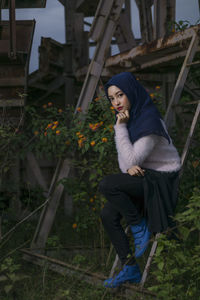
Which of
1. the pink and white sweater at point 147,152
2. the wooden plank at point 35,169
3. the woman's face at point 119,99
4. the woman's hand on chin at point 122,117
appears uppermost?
the woman's face at point 119,99

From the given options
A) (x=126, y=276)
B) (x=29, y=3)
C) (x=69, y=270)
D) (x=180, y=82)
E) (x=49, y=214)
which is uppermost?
(x=29, y=3)

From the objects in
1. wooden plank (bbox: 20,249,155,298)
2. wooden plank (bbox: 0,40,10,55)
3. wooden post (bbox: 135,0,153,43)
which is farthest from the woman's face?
wooden post (bbox: 135,0,153,43)

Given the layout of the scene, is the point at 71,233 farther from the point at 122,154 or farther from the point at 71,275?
the point at 122,154

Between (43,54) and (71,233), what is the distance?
2.95 meters

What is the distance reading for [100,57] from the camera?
536cm

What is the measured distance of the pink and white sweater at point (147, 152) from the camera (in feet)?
10.8

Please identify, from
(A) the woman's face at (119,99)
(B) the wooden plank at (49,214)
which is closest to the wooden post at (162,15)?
(B) the wooden plank at (49,214)

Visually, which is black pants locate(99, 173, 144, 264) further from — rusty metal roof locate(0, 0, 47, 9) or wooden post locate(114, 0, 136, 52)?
wooden post locate(114, 0, 136, 52)

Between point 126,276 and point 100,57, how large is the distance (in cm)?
288

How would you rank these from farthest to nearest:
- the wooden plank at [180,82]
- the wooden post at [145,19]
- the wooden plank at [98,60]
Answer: the wooden post at [145,19] < the wooden plank at [98,60] < the wooden plank at [180,82]

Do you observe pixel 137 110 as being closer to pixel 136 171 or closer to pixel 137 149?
pixel 137 149

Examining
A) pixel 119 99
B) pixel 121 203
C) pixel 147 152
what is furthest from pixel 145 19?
pixel 121 203

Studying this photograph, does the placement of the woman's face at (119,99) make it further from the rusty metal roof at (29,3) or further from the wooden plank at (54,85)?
the wooden plank at (54,85)

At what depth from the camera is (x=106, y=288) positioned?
3600 mm
